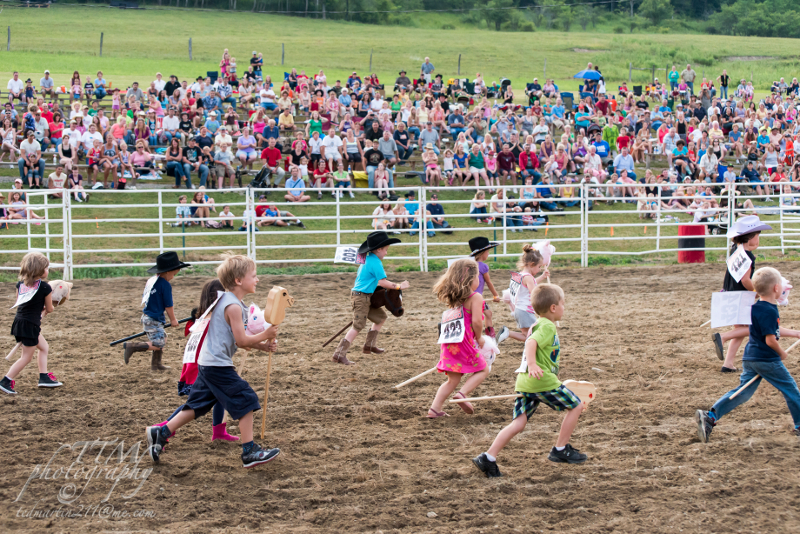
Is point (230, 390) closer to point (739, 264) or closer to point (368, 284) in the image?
point (368, 284)

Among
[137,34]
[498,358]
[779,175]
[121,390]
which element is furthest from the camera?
[137,34]

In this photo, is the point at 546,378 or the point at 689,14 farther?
the point at 689,14

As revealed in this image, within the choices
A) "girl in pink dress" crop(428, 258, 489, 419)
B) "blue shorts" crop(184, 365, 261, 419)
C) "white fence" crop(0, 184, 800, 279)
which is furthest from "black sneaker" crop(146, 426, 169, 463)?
"white fence" crop(0, 184, 800, 279)

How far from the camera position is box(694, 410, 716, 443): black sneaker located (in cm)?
553

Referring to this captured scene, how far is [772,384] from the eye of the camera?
5516 mm

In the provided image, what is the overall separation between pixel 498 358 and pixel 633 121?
20569mm

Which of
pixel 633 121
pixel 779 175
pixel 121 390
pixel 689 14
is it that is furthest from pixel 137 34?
pixel 689 14

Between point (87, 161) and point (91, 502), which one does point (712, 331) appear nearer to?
point (91, 502)

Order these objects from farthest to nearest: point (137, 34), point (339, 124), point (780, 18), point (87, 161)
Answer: point (780, 18) → point (137, 34) → point (339, 124) → point (87, 161)

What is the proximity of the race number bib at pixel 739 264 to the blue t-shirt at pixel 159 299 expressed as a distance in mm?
5307

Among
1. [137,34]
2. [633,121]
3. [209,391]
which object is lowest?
[209,391]

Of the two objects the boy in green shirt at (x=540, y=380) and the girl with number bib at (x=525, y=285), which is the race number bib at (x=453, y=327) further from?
the girl with number bib at (x=525, y=285)

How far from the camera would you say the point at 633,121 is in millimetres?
26547

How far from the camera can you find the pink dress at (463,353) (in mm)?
6137
